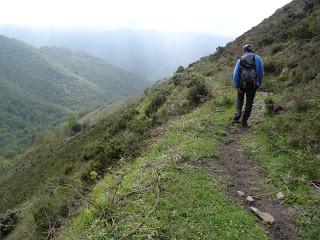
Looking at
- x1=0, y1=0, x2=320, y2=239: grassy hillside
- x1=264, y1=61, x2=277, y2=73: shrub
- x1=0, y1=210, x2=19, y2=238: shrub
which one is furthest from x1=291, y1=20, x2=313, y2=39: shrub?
x1=0, y1=210, x2=19, y2=238: shrub

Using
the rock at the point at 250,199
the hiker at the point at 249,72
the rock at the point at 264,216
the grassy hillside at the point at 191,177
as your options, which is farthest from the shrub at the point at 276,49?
the rock at the point at 264,216

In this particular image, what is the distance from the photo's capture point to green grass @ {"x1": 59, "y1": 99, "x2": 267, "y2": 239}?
6.02 m

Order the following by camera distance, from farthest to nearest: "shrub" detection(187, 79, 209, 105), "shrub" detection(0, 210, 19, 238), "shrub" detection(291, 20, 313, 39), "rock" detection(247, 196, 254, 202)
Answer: "shrub" detection(291, 20, 313, 39)
"shrub" detection(187, 79, 209, 105)
"shrub" detection(0, 210, 19, 238)
"rock" detection(247, 196, 254, 202)

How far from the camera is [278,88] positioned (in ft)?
50.6

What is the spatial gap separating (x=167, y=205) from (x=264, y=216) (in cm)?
168

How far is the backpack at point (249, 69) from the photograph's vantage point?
11282 mm

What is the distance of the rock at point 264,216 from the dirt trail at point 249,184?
7cm

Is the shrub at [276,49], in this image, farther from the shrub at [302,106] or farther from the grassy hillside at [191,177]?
the shrub at [302,106]

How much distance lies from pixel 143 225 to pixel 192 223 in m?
0.80

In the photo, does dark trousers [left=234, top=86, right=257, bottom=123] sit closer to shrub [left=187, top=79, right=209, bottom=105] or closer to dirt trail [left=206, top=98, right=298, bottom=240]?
dirt trail [left=206, top=98, right=298, bottom=240]

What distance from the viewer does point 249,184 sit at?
7.73 m

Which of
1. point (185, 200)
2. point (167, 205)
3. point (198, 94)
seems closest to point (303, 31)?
point (198, 94)

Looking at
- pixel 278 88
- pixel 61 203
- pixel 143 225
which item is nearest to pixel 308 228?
pixel 143 225

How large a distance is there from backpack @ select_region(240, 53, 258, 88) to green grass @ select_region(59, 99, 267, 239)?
2706mm
